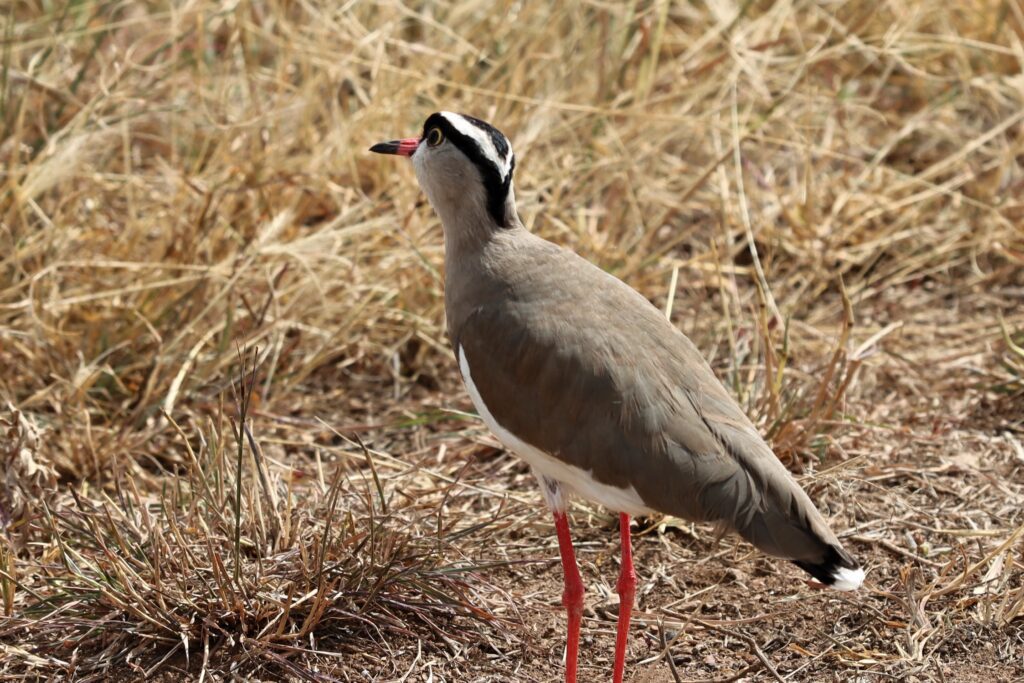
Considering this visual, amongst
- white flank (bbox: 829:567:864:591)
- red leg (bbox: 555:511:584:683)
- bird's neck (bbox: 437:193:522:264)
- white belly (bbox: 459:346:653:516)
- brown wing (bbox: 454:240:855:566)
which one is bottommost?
red leg (bbox: 555:511:584:683)

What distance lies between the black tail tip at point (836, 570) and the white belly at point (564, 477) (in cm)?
42

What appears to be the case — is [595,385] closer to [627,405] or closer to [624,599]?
[627,405]

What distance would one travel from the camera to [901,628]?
3752 millimetres

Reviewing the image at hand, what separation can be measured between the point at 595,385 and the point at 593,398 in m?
0.03

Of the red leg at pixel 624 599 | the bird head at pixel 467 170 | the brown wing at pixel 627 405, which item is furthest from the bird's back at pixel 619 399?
the red leg at pixel 624 599

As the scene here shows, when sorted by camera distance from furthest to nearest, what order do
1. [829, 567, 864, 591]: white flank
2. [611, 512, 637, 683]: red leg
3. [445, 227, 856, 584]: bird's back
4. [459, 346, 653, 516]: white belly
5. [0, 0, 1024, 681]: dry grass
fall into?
[0, 0, 1024, 681]: dry grass < [611, 512, 637, 683]: red leg < [459, 346, 653, 516]: white belly < [445, 227, 856, 584]: bird's back < [829, 567, 864, 591]: white flank

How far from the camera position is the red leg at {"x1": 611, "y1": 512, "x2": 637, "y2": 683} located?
11.5ft

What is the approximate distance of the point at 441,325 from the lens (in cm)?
522

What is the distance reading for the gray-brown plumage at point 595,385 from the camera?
3.25m

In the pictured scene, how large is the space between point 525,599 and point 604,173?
2.29 meters

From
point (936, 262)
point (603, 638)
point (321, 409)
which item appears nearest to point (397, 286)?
point (321, 409)

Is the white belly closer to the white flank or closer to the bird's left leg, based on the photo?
the bird's left leg

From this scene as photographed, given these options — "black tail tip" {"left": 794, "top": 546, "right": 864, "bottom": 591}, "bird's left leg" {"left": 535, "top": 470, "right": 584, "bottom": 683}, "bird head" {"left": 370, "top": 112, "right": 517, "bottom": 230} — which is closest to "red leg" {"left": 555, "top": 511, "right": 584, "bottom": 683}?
"bird's left leg" {"left": 535, "top": 470, "right": 584, "bottom": 683}

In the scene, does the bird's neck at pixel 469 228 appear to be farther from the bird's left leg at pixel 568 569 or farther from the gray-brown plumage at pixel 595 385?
the bird's left leg at pixel 568 569
